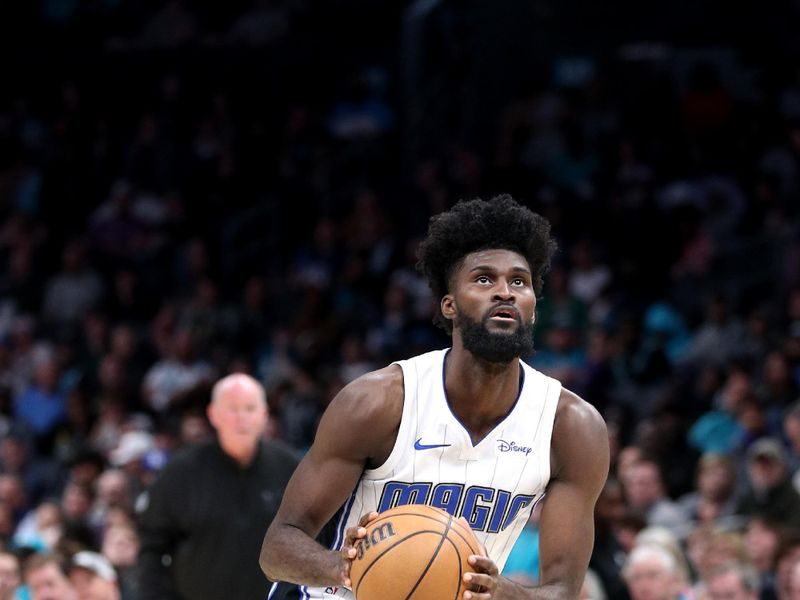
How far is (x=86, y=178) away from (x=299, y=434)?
5257 millimetres

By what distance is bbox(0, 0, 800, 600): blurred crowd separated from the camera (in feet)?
31.8

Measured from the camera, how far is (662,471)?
392 inches

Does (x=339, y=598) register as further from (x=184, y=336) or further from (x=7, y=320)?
(x=7, y=320)

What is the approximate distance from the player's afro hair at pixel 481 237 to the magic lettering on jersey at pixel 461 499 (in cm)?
57

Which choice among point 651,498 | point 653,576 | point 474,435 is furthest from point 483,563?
point 651,498

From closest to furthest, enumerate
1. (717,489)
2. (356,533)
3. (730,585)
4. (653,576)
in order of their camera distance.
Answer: (356,533) < (730,585) < (653,576) < (717,489)

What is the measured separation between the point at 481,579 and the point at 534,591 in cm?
34

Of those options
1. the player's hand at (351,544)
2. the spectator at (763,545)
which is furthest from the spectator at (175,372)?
the player's hand at (351,544)

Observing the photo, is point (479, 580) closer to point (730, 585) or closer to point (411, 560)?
point (411, 560)

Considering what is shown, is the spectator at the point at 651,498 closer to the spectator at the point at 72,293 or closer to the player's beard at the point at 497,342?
the player's beard at the point at 497,342

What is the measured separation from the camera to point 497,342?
182 inches

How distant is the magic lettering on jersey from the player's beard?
420mm

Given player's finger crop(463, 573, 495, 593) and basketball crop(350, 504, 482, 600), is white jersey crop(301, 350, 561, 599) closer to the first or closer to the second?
basketball crop(350, 504, 482, 600)

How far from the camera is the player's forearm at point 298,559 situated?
4461mm
